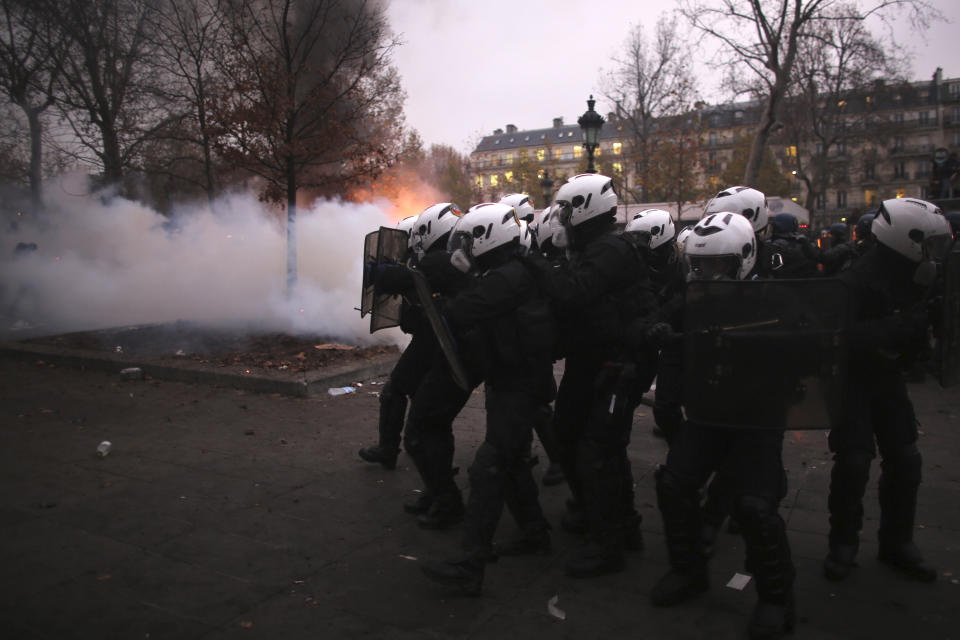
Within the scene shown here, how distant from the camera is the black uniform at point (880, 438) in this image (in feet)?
10.0

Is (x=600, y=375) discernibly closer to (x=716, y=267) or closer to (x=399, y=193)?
(x=716, y=267)

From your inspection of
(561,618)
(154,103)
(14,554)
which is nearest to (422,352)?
(561,618)

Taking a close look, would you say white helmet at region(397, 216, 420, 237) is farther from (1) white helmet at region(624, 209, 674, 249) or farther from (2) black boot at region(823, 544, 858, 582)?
(2) black boot at region(823, 544, 858, 582)

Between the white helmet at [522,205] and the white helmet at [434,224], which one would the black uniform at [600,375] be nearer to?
the white helmet at [434,224]

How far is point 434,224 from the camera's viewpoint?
14.1 feet

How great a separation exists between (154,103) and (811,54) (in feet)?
81.0

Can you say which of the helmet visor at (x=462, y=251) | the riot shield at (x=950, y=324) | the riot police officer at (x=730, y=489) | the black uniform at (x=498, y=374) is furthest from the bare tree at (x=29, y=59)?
the riot shield at (x=950, y=324)

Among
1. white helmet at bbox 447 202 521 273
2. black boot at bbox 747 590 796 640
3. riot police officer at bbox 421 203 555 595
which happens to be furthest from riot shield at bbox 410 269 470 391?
black boot at bbox 747 590 796 640

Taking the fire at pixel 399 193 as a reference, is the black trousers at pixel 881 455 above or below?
below

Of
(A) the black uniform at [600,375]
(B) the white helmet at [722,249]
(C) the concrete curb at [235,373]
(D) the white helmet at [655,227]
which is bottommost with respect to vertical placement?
(C) the concrete curb at [235,373]

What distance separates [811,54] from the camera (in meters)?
27.7

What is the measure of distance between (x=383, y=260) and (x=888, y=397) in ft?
10.00

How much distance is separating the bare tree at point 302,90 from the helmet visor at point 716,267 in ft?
28.5

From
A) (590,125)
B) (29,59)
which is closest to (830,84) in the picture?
(590,125)
